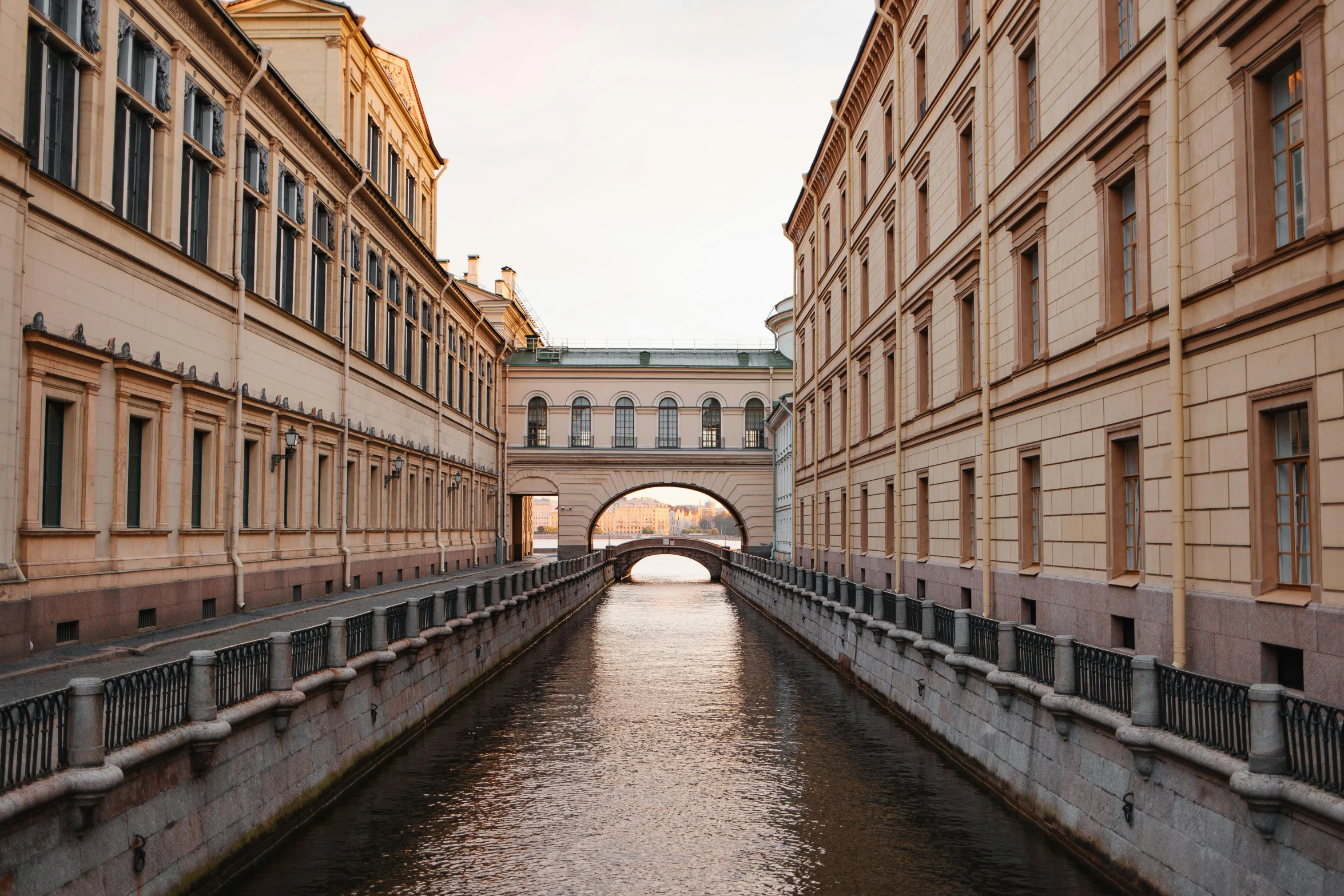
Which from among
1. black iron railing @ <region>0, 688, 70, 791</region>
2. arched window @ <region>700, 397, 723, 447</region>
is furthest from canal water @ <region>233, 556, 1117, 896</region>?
→ arched window @ <region>700, 397, 723, 447</region>

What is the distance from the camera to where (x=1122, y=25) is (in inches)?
550

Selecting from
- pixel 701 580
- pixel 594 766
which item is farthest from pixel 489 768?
pixel 701 580

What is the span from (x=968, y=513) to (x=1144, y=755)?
38.3 ft

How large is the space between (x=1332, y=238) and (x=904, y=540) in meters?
16.7

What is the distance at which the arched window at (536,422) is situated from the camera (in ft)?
196

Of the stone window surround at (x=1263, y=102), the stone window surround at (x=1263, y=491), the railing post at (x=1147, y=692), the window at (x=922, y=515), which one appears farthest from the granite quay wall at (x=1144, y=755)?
the window at (x=922, y=515)

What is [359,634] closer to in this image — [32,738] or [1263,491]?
[32,738]

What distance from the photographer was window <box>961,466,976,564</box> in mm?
20359

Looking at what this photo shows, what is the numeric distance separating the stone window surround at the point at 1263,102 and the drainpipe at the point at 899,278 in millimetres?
14477

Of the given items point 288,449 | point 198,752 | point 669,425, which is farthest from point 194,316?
point 669,425

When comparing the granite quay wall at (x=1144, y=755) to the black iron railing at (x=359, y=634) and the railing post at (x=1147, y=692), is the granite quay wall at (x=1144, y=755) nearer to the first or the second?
the railing post at (x=1147, y=692)

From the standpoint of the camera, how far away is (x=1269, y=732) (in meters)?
7.41

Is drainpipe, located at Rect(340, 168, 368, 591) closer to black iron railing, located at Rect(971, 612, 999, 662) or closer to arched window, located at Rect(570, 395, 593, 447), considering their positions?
black iron railing, located at Rect(971, 612, 999, 662)

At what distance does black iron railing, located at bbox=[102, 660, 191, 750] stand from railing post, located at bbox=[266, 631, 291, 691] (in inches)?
74.7
